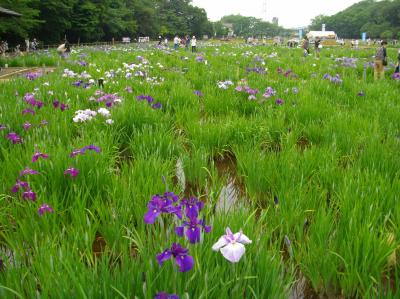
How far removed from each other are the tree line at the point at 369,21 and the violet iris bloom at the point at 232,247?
84634mm

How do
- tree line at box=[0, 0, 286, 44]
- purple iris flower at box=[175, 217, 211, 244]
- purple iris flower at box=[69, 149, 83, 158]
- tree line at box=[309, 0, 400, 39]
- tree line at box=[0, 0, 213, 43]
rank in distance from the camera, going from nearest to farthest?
purple iris flower at box=[175, 217, 211, 244]
purple iris flower at box=[69, 149, 83, 158]
tree line at box=[0, 0, 213, 43]
tree line at box=[0, 0, 286, 44]
tree line at box=[309, 0, 400, 39]

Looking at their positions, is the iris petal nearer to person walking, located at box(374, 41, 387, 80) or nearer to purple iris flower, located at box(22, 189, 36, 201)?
purple iris flower, located at box(22, 189, 36, 201)

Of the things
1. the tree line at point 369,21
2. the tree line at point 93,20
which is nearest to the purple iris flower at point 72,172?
the tree line at point 93,20

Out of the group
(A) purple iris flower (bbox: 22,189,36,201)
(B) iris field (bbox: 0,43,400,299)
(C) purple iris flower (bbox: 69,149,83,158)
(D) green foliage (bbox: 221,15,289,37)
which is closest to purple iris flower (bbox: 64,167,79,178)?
(B) iris field (bbox: 0,43,400,299)

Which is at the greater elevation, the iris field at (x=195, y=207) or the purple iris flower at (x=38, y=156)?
the purple iris flower at (x=38, y=156)

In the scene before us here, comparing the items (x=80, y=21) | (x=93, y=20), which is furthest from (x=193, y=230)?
(x=93, y=20)

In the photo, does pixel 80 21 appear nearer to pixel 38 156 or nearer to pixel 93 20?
pixel 93 20

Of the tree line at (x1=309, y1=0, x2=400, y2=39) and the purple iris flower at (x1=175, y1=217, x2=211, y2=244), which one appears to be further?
the tree line at (x1=309, y1=0, x2=400, y2=39)

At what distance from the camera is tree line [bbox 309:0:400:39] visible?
82.7 meters

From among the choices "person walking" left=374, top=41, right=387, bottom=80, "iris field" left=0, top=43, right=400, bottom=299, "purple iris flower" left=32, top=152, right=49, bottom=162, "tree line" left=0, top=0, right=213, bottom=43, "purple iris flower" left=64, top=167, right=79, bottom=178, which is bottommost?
"iris field" left=0, top=43, right=400, bottom=299

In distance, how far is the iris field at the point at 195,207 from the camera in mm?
1340

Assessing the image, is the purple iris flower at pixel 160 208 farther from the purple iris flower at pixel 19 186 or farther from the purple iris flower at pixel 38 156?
the purple iris flower at pixel 38 156

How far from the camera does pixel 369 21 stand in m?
101

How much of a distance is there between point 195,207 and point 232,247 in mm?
222
